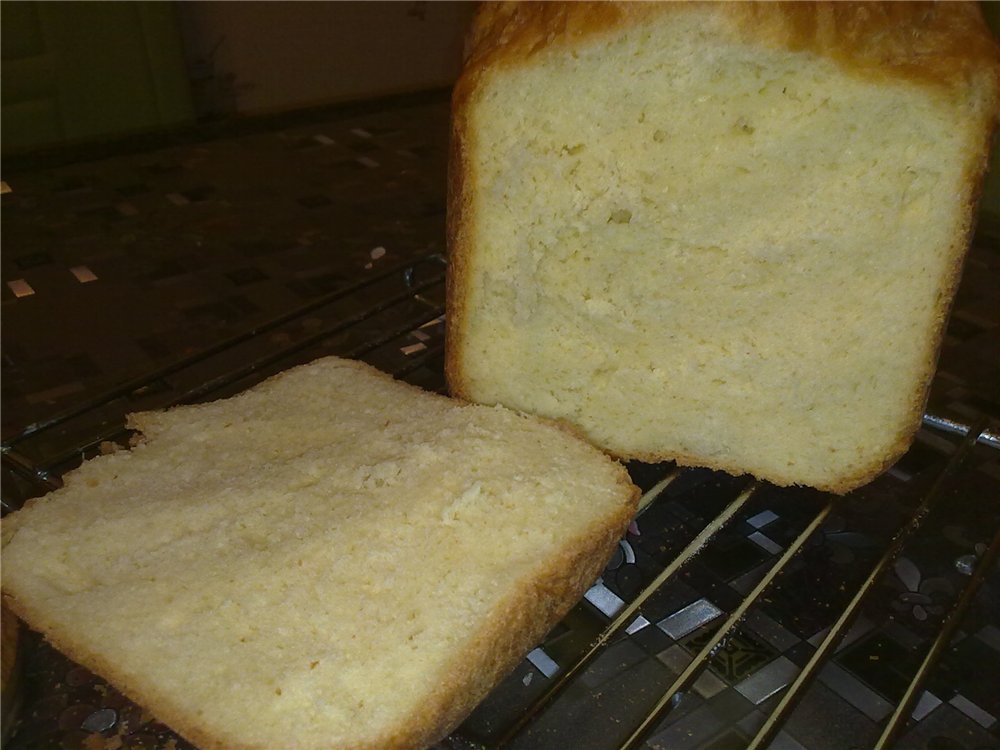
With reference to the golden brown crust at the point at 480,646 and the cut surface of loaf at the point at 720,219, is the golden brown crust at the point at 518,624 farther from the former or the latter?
the cut surface of loaf at the point at 720,219

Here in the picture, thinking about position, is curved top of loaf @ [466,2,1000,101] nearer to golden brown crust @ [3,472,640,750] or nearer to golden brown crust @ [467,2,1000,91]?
golden brown crust @ [467,2,1000,91]


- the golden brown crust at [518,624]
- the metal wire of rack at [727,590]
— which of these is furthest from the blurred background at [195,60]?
the golden brown crust at [518,624]

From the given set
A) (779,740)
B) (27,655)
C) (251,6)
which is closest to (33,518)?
(27,655)

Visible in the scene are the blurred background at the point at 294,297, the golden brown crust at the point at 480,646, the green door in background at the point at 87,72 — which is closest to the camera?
the golden brown crust at the point at 480,646

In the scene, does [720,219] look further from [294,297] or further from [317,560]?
[294,297]

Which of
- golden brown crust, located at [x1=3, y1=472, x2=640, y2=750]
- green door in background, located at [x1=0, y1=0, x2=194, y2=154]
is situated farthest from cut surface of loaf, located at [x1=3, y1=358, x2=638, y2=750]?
green door in background, located at [x1=0, y1=0, x2=194, y2=154]
